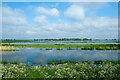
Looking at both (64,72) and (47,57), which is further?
(47,57)

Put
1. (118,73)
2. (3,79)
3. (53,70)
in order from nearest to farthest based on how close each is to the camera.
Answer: (3,79) < (118,73) < (53,70)

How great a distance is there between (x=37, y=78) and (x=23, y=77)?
58 centimetres

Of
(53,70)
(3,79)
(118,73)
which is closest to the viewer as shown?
(3,79)

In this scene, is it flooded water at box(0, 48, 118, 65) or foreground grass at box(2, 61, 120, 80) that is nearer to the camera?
foreground grass at box(2, 61, 120, 80)

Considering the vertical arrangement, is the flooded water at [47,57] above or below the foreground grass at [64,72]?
below

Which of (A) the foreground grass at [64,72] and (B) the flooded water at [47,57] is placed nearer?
(A) the foreground grass at [64,72]

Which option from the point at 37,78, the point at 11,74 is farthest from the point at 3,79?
the point at 37,78

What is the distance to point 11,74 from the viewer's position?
504 inches

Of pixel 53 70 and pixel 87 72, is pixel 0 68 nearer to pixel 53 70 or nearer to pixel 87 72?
pixel 53 70

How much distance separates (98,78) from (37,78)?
251 centimetres

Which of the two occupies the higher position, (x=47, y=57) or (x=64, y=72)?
(x=64, y=72)

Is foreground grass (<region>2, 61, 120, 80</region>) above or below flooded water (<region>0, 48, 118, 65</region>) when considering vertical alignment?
above

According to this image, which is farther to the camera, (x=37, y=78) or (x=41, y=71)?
(x=41, y=71)

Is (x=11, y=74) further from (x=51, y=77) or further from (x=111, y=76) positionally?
(x=111, y=76)
